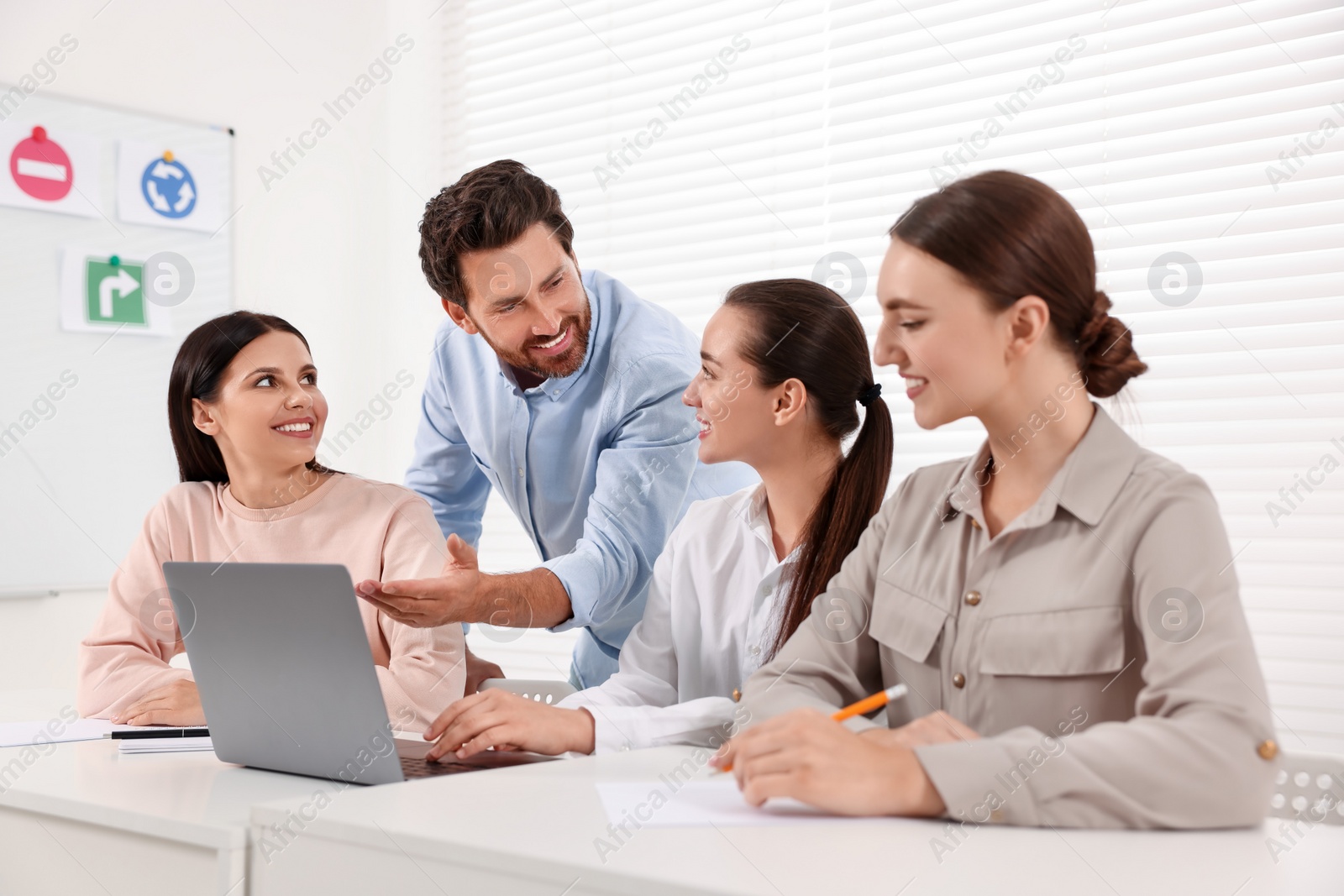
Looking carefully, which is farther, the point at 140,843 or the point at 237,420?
the point at 237,420

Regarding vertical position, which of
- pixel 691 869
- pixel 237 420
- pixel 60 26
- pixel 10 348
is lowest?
pixel 691 869

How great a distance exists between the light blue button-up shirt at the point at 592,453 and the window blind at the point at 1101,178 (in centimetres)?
74

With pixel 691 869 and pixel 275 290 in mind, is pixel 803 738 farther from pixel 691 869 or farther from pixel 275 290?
pixel 275 290

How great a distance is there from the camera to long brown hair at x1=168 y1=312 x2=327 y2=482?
2105mm

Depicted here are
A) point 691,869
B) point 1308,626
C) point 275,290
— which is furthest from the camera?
point 275,290

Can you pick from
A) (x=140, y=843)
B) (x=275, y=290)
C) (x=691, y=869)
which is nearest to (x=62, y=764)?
(x=140, y=843)

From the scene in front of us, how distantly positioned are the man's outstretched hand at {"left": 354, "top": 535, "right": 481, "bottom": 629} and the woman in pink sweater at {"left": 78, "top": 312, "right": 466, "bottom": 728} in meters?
0.20

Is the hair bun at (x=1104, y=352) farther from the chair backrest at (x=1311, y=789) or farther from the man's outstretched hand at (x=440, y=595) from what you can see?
the man's outstretched hand at (x=440, y=595)

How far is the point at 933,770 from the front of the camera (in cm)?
96

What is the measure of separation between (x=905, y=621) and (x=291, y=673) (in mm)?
665

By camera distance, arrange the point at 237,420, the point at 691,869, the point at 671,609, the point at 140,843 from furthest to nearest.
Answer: the point at 237,420
the point at 671,609
the point at 140,843
the point at 691,869

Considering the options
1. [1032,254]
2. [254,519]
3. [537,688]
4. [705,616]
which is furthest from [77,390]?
[1032,254]

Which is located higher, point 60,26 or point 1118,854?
point 60,26

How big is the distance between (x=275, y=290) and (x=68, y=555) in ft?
3.28
